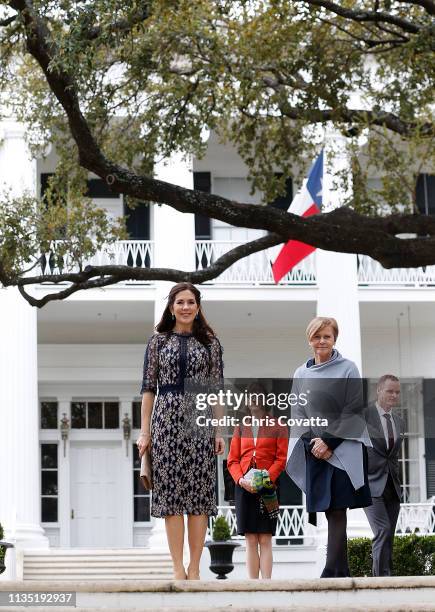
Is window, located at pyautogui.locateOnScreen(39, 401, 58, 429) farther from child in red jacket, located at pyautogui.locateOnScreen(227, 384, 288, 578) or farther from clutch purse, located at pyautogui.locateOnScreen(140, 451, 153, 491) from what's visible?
clutch purse, located at pyautogui.locateOnScreen(140, 451, 153, 491)

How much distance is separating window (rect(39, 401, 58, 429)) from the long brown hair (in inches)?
647

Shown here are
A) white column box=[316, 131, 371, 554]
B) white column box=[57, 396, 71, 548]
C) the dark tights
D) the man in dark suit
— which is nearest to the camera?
the dark tights

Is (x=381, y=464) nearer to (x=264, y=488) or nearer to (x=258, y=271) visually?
(x=264, y=488)

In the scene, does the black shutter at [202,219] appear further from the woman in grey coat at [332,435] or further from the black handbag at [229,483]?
the woman in grey coat at [332,435]

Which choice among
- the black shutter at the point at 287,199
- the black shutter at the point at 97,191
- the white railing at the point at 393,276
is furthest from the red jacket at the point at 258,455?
the black shutter at the point at 287,199

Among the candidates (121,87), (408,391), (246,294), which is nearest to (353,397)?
(408,391)

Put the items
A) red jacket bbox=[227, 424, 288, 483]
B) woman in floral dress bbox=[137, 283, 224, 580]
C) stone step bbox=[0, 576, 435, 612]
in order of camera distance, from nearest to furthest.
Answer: stone step bbox=[0, 576, 435, 612] < woman in floral dress bbox=[137, 283, 224, 580] < red jacket bbox=[227, 424, 288, 483]

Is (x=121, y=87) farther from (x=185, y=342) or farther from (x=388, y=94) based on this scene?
(x=185, y=342)

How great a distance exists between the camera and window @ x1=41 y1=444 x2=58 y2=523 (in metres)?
23.5

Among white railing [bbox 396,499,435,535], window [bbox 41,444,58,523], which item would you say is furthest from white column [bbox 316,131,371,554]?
window [bbox 41,444,58,523]

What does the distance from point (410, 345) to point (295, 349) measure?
210 cm

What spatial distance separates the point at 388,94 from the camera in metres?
14.1

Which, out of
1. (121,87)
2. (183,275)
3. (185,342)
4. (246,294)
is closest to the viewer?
(185,342)

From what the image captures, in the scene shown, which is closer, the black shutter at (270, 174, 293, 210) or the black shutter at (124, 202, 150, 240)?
the black shutter at (124, 202, 150, 240)
